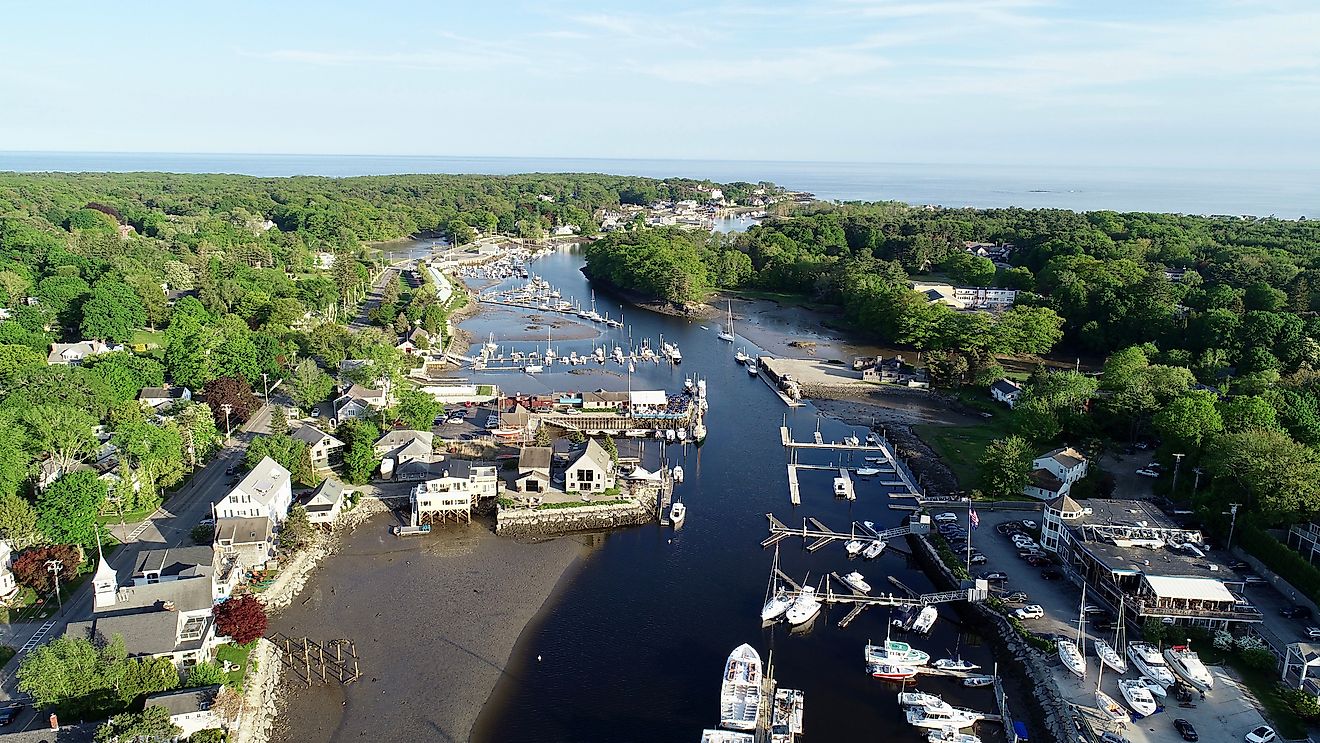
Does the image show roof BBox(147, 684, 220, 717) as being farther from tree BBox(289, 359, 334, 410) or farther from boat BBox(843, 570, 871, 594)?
tree BBox(289, 359, 334, 410)

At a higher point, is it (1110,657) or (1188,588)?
(1188,588)

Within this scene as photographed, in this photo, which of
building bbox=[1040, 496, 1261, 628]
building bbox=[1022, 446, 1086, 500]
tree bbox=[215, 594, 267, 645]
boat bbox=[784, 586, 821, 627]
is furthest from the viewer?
building bbox=[1022, 446, 1086, 500]

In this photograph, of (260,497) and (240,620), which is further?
(260,497)

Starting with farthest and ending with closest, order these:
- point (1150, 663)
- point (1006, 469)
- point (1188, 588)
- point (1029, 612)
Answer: point (1006, 469), point (1029, 612), point (1188, 588), point (1150, 663)

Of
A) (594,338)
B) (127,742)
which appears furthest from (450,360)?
(127,742)

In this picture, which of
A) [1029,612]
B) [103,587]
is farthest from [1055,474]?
[103,587]

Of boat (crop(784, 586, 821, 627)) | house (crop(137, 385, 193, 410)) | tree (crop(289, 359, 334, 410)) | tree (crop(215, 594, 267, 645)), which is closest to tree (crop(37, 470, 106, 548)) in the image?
tree (crop(215, 594, 267, 645))

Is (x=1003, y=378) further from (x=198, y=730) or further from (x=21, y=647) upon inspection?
(x=21, y=647)

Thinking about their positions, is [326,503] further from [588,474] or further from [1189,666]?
[1189,666]
